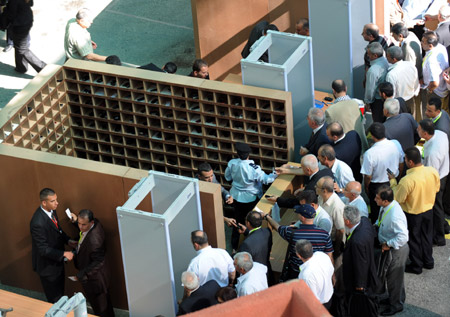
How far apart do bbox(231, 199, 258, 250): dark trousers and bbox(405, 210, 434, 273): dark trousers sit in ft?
6.23

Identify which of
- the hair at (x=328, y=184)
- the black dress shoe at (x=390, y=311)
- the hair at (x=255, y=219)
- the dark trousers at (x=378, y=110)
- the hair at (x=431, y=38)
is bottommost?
the black dress shoe at (x=390, y=311)

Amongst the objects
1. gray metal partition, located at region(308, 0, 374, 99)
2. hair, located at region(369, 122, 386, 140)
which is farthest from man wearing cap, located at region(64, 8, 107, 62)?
hair, located at region(369, 122, 386, 140)

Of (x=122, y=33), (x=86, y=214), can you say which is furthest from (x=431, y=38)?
(x=122, y=33)

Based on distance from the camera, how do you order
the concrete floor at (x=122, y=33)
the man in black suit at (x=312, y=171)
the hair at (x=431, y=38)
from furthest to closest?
the concrete floor at (x=122, y=33), the hair at (x=431, y=38), the man in black suit at (x=312, y=171)

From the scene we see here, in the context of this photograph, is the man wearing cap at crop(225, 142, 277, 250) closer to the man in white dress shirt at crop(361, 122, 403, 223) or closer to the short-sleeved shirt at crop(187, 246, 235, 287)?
the man in white dress shirt at crop(361, 122, 403, 223)

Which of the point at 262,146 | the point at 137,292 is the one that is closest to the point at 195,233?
the point at 137,292

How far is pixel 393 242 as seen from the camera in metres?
8.22

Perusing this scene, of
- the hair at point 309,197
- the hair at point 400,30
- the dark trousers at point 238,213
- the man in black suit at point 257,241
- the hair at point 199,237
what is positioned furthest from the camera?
the hair at point 400,30

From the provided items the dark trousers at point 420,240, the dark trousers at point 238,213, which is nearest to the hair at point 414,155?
the dark trousers at point 420,240

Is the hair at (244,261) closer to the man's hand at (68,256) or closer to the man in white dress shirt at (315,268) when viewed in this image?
the man in white dress shirt at (315,268)

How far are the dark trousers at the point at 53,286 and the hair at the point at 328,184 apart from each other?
320cm

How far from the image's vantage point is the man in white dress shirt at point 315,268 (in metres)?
7.46

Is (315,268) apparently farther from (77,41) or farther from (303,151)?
(77,41)

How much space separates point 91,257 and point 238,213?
2.02m
